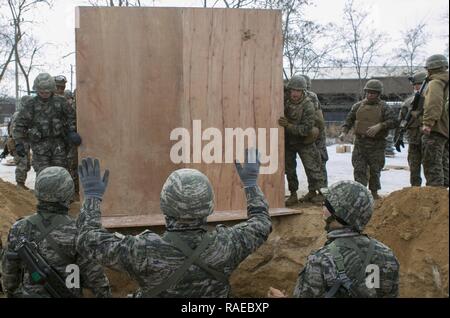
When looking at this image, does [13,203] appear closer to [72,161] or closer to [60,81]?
[72,161]

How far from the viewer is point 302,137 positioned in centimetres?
635

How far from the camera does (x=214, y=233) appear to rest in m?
2.41

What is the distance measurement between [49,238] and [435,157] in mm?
4185

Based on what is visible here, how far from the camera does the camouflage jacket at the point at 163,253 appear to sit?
2.31m

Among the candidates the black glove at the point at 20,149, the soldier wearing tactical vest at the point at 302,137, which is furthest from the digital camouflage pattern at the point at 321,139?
the black glove at the point at 20,149

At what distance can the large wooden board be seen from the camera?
5250 mm

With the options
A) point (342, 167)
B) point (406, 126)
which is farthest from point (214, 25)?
point (342, 167)

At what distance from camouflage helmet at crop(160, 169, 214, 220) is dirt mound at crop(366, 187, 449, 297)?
2568 millimetres

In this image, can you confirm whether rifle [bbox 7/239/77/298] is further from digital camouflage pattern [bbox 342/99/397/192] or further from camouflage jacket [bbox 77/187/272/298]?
digital camouflage pattern [bbox 342/99/397/192]

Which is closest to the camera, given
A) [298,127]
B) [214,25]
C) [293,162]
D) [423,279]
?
[423,279]

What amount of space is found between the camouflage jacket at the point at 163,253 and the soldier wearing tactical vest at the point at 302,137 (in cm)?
347

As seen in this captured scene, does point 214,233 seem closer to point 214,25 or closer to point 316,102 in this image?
point 214,25

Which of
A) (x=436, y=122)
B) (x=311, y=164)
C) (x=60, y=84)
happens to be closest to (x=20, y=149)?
(x=60, y=84)

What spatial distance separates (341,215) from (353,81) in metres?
27.4
